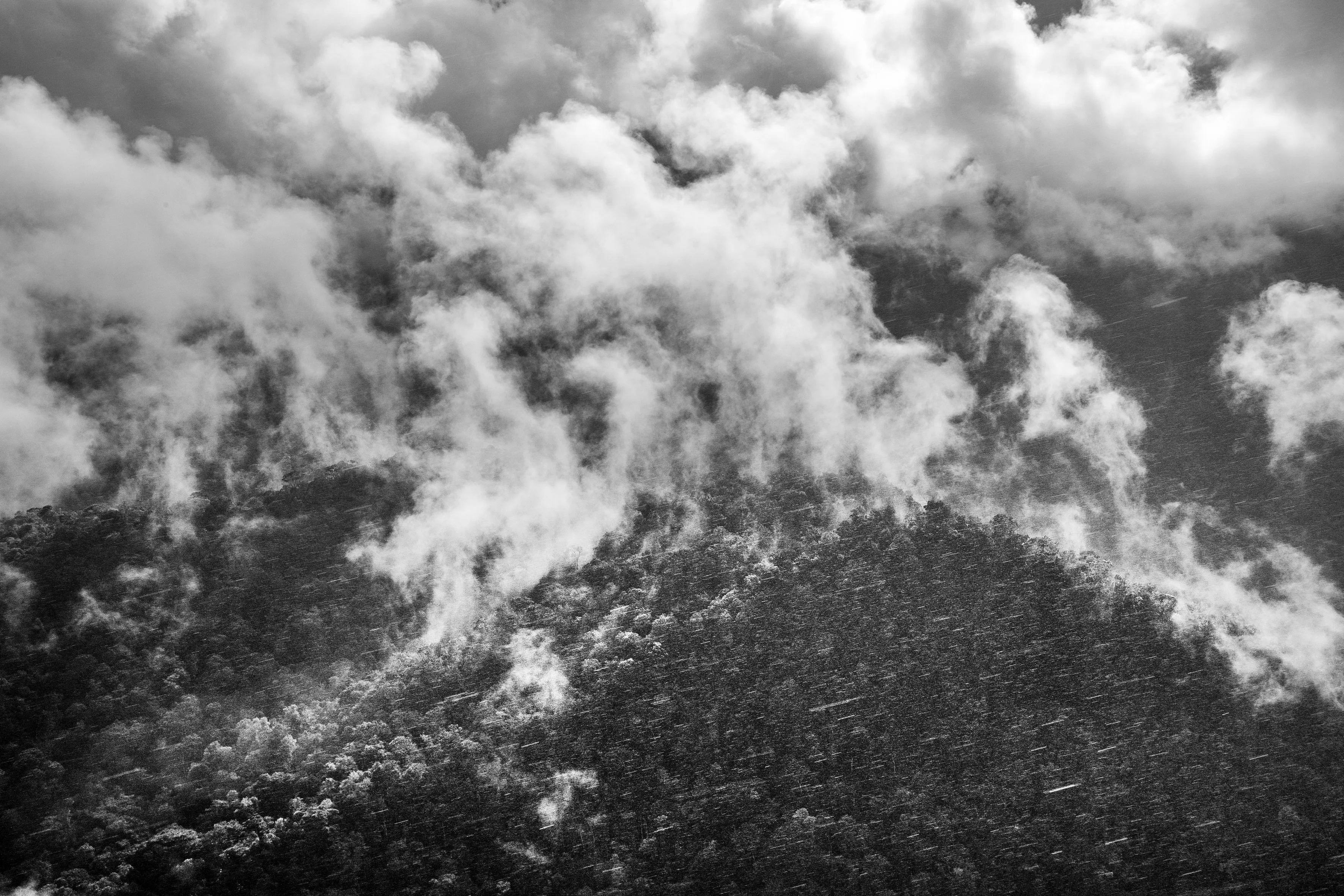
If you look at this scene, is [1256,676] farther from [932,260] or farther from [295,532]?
[295,532]

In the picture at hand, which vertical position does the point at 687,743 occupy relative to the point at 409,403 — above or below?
below

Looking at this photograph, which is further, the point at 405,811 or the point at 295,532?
the point at 295,532

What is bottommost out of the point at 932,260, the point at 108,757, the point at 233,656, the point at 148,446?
the point at 108,757

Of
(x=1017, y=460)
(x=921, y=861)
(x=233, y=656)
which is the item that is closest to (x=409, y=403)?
(x=233, y=656)

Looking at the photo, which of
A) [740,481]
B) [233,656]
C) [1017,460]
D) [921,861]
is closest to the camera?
[921,861]

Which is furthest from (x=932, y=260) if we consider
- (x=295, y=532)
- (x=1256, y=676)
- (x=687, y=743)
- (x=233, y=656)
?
(x=233, y=656)

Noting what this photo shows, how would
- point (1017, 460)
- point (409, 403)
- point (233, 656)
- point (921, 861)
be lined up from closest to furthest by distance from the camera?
point (921, 861)
point (233, 656)
point (1017, 460)
point (409, 403)
